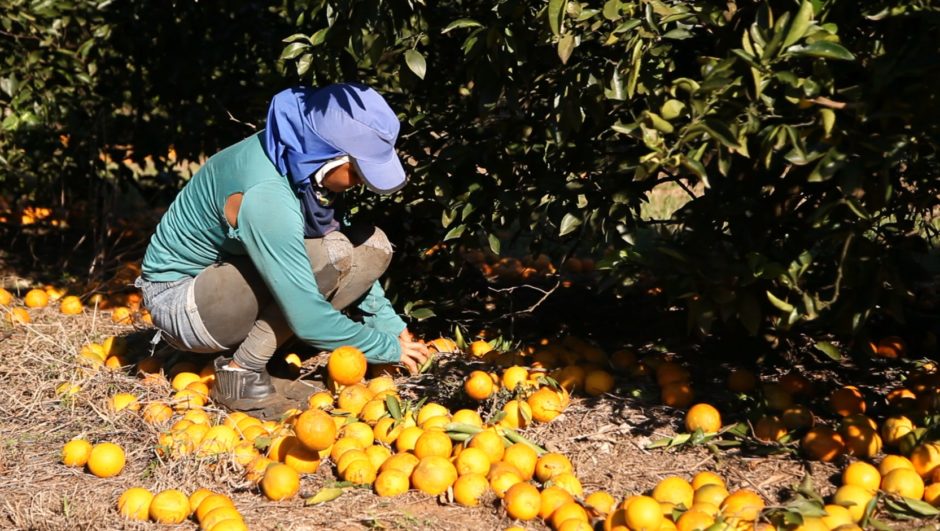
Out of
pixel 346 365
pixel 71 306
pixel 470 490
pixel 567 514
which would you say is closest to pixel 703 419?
pixel 567 514

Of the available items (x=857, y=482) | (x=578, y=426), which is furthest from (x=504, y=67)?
(x=857, y=482)

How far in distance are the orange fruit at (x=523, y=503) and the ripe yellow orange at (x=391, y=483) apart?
1.08 feet

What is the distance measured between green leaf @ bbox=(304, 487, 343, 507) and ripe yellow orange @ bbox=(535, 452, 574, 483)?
23.5 inches

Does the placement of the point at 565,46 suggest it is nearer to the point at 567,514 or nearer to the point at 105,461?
the point at 567,514

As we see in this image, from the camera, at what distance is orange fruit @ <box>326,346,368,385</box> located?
136 inches

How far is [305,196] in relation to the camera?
3.46m

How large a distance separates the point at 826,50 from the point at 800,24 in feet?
0.33

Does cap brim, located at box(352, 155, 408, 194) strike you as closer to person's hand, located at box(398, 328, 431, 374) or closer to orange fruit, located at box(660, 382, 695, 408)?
person's hand, located at box(398, 328, 431, 374)

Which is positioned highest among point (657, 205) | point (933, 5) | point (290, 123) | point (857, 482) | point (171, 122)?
point (933, 5)

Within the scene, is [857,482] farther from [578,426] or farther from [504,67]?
[504,67]

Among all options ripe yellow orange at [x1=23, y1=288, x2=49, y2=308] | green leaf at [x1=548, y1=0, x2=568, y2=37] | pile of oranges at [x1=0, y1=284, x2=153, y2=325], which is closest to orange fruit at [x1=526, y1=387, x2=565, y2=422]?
green leaf at [x1=548, y1=0, x2=568, y2=37]

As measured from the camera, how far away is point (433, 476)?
297cm

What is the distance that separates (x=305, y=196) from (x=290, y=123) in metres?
0.26

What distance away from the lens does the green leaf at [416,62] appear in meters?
3.29
